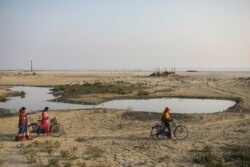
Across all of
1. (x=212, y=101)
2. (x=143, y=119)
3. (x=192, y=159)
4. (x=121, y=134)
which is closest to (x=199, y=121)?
(x=143, y=119)

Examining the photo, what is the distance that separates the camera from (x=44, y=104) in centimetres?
3859

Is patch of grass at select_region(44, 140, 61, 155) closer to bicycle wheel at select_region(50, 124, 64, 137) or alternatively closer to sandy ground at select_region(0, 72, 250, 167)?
sandy ground at select_region(0, 72, 250, 167)

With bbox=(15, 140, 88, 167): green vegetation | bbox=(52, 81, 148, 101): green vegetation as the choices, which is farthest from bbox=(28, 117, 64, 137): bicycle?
bbox=(52, 81, 148, 101): green vegetation

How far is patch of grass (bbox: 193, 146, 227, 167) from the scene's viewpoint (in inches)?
571

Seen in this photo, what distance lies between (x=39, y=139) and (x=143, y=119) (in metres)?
9.08

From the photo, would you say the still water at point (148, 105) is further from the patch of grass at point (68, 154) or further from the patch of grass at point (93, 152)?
the patch of grass at point (68, 154)

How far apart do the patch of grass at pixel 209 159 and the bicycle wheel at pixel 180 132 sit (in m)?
3.09

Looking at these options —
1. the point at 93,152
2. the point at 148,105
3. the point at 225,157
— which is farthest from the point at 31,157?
the point at 148,105

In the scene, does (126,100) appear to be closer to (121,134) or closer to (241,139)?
(121,134)

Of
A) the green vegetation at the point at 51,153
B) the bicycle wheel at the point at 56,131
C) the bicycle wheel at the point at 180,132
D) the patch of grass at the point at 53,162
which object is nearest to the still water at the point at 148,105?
the bicycle wheel at the point at 56,131

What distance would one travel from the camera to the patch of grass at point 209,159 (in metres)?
14.5

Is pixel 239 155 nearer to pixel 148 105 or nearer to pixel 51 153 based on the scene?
pixel 51 153

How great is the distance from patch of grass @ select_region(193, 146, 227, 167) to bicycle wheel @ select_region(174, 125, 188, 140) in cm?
309

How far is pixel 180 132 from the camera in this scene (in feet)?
66.4
